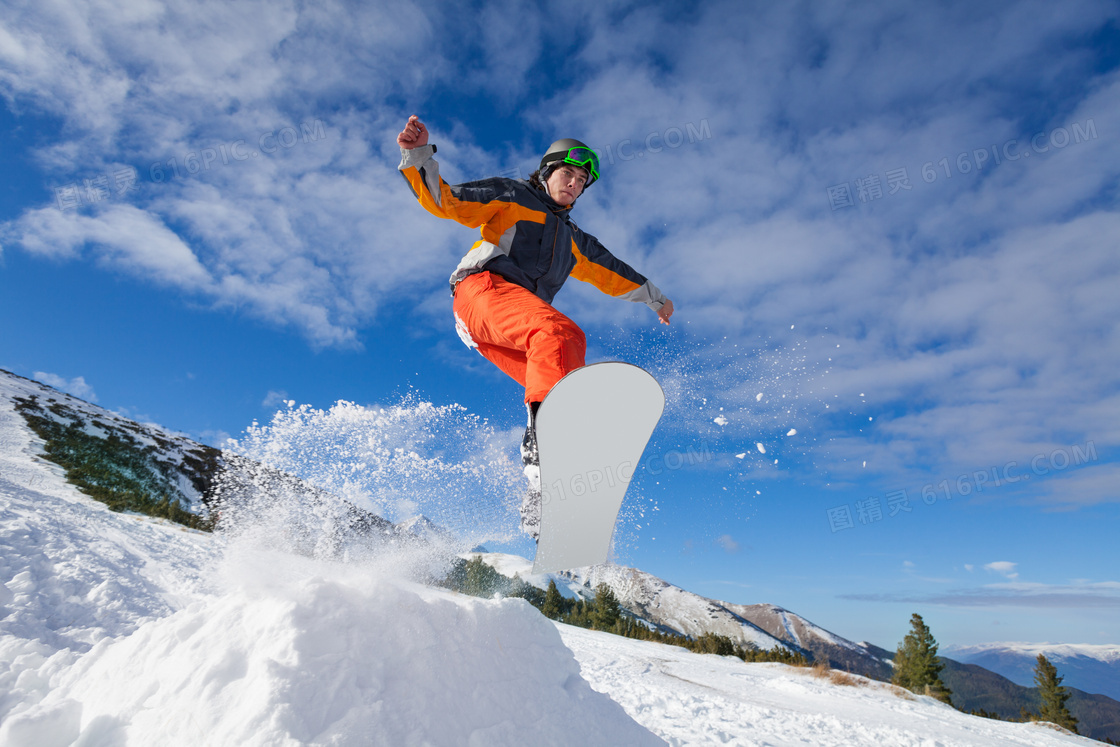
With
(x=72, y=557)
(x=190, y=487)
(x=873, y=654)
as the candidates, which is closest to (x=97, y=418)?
(x=190, y=487)

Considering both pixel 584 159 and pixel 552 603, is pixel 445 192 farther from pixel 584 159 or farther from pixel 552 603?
pixel 552 603

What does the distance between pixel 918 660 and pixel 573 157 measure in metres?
44.8

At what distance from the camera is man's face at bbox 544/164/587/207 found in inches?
168

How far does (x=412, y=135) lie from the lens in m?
3.25

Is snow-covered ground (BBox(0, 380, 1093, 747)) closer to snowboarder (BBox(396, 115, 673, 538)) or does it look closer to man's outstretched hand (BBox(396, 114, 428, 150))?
snowboarder (BBox(396, 115, 673, 538))

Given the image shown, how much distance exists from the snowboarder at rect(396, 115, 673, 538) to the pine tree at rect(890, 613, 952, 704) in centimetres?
4186

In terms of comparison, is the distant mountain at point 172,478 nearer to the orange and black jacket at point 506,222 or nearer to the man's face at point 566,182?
the orange and black jacket at point 506,222

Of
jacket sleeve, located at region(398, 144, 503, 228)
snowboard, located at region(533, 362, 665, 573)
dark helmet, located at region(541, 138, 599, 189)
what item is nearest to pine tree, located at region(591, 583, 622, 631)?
snowboard, located at region(533, 362, 665, 573)

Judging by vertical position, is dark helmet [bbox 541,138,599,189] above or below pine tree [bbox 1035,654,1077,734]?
above

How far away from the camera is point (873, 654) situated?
160 meters

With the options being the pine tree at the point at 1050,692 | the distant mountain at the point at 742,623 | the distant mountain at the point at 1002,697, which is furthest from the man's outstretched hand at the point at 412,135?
the distant mountain at the point at 1002,697

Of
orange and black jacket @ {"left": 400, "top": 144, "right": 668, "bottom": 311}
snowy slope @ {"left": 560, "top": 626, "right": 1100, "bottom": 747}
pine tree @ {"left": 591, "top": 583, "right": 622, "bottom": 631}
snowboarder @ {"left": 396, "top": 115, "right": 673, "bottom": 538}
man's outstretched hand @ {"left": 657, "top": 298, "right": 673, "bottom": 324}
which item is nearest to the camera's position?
snowboarder @ {"left": 396, "top": 115, "right": 673, "bottom": 538}

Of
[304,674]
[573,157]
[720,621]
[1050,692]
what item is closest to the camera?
[304,674]

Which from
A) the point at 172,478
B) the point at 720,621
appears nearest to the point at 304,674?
the point at 172,478
